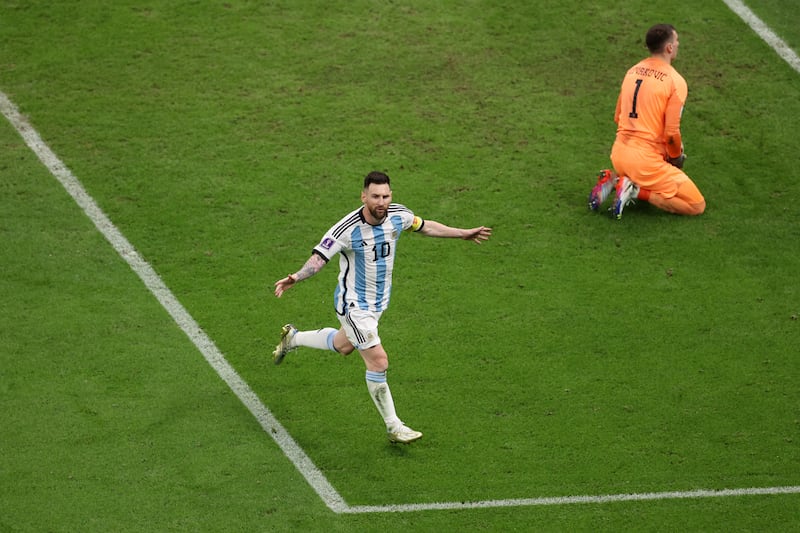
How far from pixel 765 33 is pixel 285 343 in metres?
8.38

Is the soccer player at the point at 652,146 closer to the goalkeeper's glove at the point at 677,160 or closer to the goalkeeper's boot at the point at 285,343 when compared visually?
the goalkeeper's glove at the point at 677,160

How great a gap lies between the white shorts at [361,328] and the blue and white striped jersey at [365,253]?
0.05m

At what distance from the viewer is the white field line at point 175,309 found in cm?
841

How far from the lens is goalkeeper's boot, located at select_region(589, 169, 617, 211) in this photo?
11.5 m

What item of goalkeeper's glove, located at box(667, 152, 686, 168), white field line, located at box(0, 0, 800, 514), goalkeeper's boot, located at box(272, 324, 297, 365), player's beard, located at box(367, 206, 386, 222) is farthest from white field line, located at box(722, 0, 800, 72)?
goalkeeper's boot, located at box(272, 324, 297, 365)

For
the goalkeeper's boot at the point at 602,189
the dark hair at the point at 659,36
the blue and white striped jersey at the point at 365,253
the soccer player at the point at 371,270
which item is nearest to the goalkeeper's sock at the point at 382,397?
the soccer player at the point at 371,270

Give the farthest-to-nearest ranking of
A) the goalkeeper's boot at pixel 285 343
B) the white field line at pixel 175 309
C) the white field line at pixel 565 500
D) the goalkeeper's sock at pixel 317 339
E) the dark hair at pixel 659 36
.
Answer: the dark hair at pixel 659 36, the goalkeeper's boot at pixel 285 343, the goalkeeper's sock at pixel 317 339, the white field line at pixel 175 309, the white field line at pixel 565 500

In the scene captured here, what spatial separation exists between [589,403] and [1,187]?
6339 mm

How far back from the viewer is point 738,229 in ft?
37.4

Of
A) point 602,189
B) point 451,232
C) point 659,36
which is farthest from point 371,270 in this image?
point 659,36

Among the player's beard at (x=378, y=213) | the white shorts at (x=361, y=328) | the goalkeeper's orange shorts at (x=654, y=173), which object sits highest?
the player's beard at (x=378, y=213)

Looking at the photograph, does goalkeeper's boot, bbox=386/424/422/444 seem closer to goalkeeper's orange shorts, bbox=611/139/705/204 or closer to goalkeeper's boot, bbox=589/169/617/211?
goalkeeper's boot, bbox=589/169/617/211

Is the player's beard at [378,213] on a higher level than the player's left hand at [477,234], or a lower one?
higher

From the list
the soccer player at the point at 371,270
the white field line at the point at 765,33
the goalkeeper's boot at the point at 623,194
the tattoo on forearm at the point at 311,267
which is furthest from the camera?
the white field line at the point at 765,33
